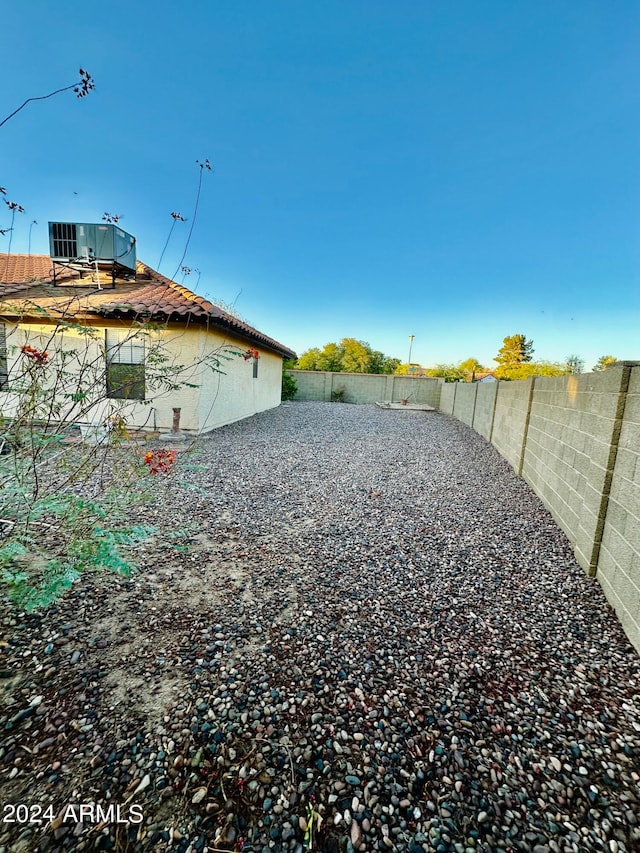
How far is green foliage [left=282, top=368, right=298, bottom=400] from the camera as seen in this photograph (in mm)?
19164

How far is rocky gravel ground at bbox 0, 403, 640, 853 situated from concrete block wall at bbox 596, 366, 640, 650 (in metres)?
0.14

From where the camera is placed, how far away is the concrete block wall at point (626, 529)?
2205mm

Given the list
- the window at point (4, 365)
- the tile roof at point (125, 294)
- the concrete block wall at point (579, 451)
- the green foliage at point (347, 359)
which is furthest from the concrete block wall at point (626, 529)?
the green foliage at point (347, 359)

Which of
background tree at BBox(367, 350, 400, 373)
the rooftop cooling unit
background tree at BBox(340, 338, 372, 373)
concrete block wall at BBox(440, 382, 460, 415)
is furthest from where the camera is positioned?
background tree at BBox(340, 338, 372, 373)

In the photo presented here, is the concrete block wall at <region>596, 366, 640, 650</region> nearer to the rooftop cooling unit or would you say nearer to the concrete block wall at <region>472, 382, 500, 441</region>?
the concrete block wall at <region>472, 382, 500, 441</region>

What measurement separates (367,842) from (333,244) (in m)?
17.3

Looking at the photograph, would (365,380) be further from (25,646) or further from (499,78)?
(25,646)

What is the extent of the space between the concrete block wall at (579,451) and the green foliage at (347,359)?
30685 mm

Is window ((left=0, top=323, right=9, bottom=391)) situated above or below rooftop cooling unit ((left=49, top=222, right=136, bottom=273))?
below

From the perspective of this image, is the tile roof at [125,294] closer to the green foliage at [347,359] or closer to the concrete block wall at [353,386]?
the concrete block wall at [353,386]

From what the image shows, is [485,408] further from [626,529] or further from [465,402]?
[626,529]

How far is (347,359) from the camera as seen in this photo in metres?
36.5

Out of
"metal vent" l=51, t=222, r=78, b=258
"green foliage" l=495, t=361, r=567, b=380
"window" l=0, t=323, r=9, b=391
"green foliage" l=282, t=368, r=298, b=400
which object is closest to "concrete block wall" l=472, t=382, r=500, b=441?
"window" l=0, t=323, r=9, b=391

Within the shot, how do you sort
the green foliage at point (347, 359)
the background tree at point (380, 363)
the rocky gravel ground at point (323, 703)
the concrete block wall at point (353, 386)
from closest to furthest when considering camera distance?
1. the rocky gravel ground at point (323, 703)
2. the concrete block wall at point (353, 386)
3. the background tree at point (380, 363)
4. the green foliage at point (347, 359)
